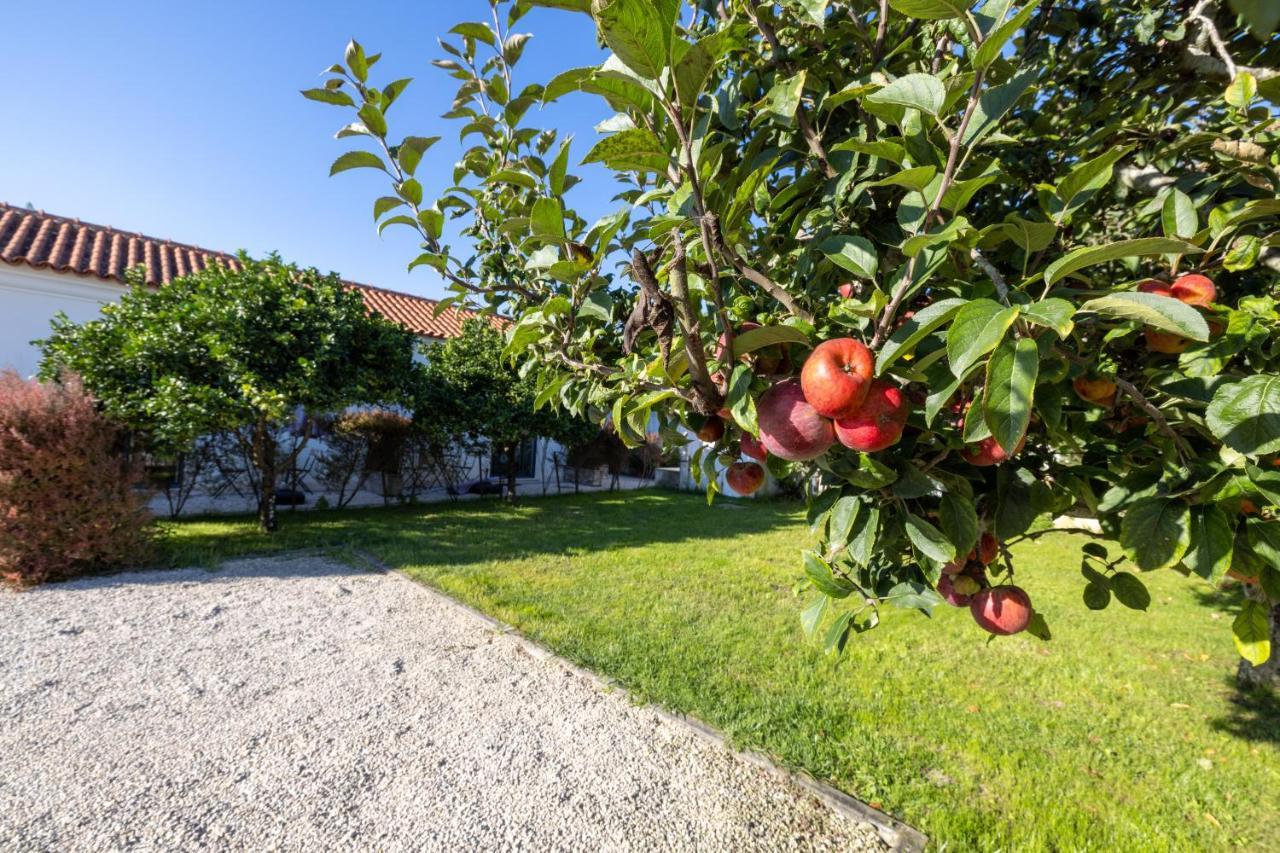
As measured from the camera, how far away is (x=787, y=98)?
3.92ft

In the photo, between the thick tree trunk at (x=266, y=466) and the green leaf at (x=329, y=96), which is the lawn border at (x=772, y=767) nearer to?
the green leaf at (x=329, y=96)

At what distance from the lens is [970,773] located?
2.77 m

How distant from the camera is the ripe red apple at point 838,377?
2.64ft

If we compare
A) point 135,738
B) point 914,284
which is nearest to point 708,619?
point 135,738

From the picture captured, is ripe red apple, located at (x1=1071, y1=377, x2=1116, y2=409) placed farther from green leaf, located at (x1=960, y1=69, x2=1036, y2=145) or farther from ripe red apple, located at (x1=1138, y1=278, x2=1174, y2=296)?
green leaf, located at (x1=960, y1=69, x2=1036, y2=145)

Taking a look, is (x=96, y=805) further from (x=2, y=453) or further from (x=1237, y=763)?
(x=1237, y=763)

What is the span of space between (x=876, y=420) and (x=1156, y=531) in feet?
2.05

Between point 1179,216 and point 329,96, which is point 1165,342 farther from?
point 329,96

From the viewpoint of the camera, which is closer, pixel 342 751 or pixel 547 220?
pixel 547 220

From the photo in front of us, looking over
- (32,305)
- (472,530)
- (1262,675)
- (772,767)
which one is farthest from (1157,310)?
(32,305)

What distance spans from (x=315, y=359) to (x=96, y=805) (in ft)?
17.2

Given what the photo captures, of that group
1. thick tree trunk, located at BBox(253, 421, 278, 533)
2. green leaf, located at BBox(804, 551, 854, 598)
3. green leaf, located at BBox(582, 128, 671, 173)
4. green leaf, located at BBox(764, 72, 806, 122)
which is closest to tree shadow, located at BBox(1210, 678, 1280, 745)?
green leaf, located at BBox(804, 551, 854, 598)

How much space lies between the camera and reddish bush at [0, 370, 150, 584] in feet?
16.1

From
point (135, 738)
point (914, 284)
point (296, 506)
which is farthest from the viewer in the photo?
point (296, 506)
